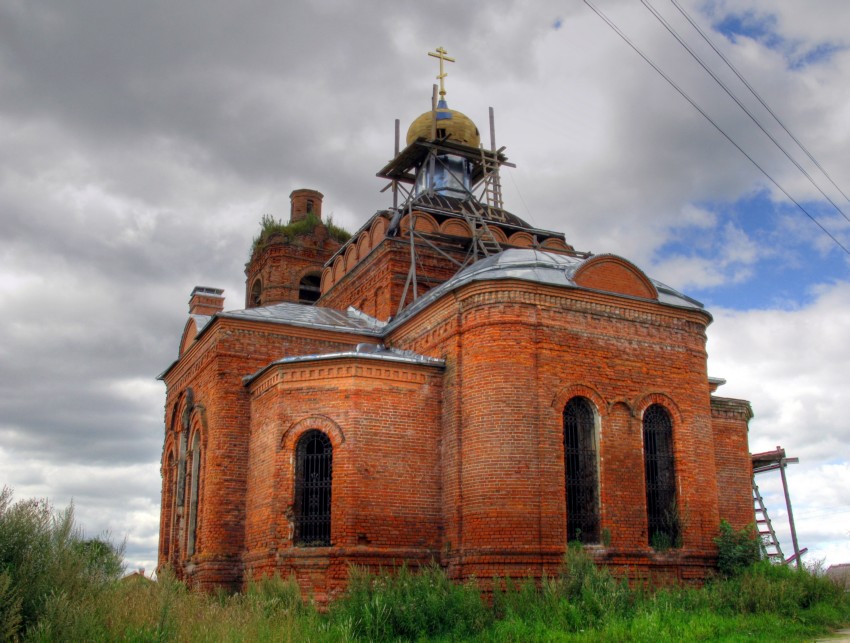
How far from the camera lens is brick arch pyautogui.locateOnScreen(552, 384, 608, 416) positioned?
14016mm

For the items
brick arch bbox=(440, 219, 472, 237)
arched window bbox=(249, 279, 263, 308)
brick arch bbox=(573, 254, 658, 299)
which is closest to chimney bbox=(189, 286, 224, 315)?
arched window bbox=(249, 279, 263, 308)

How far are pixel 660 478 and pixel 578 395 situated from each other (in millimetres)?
2086

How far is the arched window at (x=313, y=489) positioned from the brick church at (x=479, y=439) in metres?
0.03

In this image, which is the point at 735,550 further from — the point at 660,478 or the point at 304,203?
the point at 304,203

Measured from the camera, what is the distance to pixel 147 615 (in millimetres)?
9148

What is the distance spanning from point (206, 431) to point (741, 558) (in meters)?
9.42

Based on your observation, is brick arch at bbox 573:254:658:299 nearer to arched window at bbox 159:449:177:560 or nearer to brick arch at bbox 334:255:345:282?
brick arch at bbox 334:255:345:282

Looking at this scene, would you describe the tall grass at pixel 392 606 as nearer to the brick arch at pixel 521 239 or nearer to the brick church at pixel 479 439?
the brick church at pixel 479 439

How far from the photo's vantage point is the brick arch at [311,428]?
1416cm

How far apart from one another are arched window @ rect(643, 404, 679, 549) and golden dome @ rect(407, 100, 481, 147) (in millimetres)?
10848

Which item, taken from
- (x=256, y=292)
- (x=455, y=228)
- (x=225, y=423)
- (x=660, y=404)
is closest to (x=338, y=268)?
(x=455, y=228)

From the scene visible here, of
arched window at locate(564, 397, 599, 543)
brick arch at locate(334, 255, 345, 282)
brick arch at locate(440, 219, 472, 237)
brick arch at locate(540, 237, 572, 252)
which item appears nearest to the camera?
arched window at locate(564, 397, 599, 543)

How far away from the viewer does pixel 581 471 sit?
14180 mm

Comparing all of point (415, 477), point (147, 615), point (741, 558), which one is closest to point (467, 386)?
point (415, 477)
